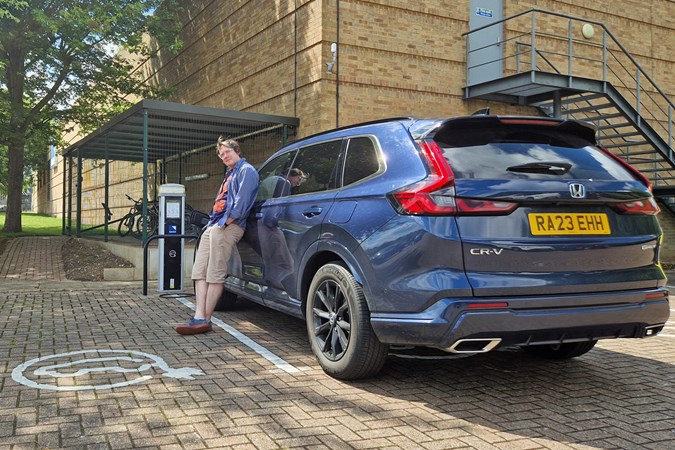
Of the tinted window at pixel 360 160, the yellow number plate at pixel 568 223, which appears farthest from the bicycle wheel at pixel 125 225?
the yellow number plate at pixel 568 223

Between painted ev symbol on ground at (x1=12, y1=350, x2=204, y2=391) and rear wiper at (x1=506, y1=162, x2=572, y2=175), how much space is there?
8.74ft

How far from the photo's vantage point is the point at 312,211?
4.46 m

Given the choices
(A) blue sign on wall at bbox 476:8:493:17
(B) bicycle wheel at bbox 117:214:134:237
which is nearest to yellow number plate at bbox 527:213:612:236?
(A) blue sign on wall at bbox 476:8:493:17

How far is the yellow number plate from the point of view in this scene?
11.1 ft

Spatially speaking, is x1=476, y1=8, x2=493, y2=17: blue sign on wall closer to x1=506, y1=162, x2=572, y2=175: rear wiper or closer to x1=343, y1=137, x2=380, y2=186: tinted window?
x1=343, y1=137, x2=380, y2=186: tinted window

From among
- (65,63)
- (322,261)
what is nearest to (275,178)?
(322,261)

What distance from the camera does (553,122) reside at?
3.79 m

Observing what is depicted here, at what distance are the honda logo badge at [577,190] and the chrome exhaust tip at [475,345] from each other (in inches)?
38.9

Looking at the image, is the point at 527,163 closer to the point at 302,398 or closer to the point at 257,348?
the point at 302,398

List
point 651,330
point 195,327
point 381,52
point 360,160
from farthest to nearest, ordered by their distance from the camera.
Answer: point 381,52 < point 195,327 < point 360,160 < point 651,330

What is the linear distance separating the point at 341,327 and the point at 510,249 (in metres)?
1.35

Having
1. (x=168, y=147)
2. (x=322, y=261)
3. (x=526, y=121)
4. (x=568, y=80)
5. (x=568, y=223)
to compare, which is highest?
(x=568, y=80)

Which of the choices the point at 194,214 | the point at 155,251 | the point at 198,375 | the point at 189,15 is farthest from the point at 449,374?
the point at 189,15

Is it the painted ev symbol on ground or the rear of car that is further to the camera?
the painted ev symbol on ground
